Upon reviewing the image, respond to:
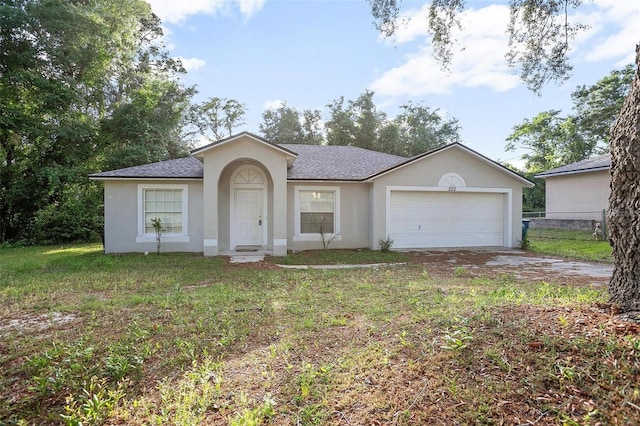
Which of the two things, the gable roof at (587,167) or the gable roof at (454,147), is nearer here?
the gable roof at (454,147)

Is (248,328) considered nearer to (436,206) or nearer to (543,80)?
(543,80)

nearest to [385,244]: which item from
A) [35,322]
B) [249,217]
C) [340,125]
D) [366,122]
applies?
[249,217]

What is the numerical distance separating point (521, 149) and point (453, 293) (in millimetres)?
38249

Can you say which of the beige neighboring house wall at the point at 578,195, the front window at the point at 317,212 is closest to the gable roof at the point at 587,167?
the beige neighboring house wall at the point at 578,195

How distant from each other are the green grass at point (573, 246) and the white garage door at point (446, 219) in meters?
1.80

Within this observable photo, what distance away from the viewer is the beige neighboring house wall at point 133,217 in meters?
11.7

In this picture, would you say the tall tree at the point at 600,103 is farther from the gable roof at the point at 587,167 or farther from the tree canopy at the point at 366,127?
the tree canopy at the point at 366,127

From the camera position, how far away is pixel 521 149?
37375mm

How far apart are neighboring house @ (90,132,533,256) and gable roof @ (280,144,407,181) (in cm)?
8

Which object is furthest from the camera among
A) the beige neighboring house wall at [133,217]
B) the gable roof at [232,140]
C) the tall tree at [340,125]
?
the tall tree at [340,125]

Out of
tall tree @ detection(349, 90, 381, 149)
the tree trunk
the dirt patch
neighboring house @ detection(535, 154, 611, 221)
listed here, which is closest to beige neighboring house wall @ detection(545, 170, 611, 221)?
neighboring house @ detection(535, 154, 611, 221)

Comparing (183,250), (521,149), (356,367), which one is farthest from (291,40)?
(521,149)

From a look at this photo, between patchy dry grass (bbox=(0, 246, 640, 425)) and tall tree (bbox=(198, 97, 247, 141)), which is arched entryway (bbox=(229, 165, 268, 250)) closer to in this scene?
patchy dry grass (bbox=(0, 246, 640, 425))

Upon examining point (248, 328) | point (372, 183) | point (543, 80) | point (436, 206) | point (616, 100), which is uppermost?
point (616, 100)
